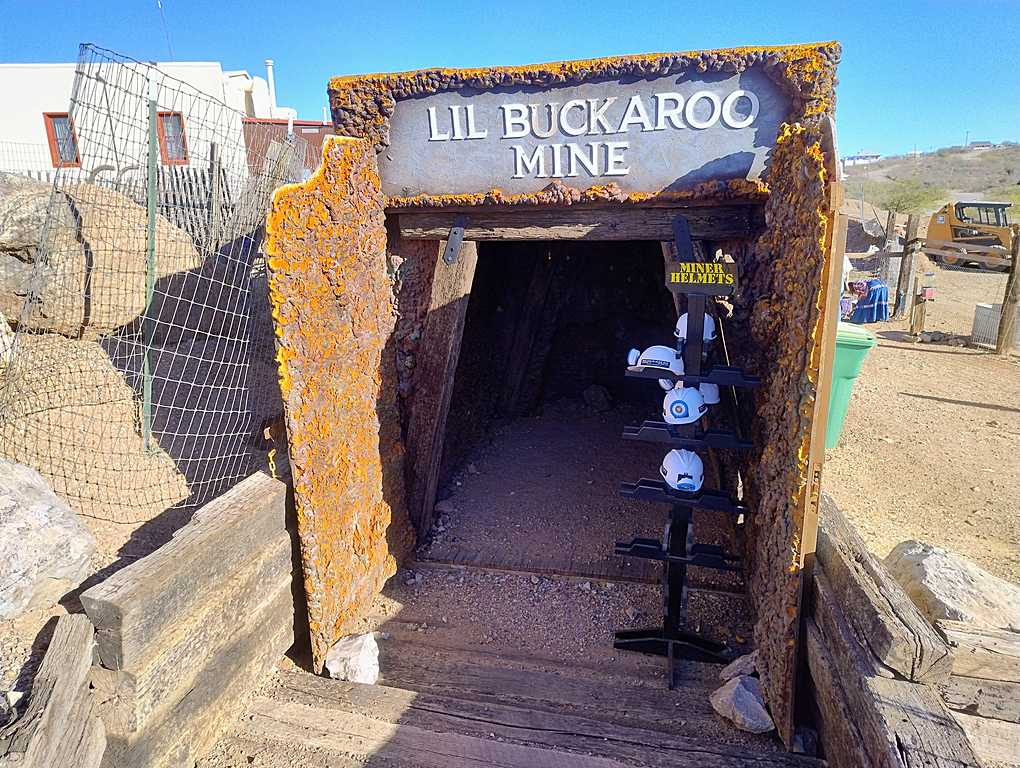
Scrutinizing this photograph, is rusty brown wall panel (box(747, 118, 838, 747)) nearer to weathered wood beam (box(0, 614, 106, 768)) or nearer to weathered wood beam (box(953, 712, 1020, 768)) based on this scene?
weathered wood beam (box(953, 712, 1020, 768))

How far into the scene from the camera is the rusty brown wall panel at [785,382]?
2.40 m

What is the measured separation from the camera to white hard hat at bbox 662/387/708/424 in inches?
113

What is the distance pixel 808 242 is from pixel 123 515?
3676 millimetres

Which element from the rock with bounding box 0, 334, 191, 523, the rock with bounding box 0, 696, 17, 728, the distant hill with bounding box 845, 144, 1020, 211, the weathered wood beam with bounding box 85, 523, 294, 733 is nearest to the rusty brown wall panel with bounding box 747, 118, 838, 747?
the weathered wood beam with bounding box 85, 523, 294, 733

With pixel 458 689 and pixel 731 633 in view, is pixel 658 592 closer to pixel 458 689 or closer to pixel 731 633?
pixel 731 633

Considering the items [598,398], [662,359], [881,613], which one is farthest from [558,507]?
[881,613]

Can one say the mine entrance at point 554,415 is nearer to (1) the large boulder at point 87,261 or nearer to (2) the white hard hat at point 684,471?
(2) the white hard hat at point 684,471

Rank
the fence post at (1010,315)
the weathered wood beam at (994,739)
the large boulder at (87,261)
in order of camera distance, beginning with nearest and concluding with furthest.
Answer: the weathered wood beam at (994,739) → the large boulder at (87,261) → the fence post at (1010,315)

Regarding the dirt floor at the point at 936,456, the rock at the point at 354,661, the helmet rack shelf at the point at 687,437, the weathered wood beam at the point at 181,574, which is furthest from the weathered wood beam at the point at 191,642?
the dirt floor at the point at 936,456

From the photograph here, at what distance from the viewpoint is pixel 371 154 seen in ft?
11.6

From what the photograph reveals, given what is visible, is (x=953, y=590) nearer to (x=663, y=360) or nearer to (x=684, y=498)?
(x=684, y=498)

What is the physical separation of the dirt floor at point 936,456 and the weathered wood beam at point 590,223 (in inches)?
92.1

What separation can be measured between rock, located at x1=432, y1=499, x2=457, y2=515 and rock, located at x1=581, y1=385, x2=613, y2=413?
2.28m

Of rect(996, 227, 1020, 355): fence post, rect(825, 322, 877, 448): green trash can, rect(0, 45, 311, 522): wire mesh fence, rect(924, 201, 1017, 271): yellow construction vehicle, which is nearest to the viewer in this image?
rect(0, 45, 311, 522): wire mesh fence
